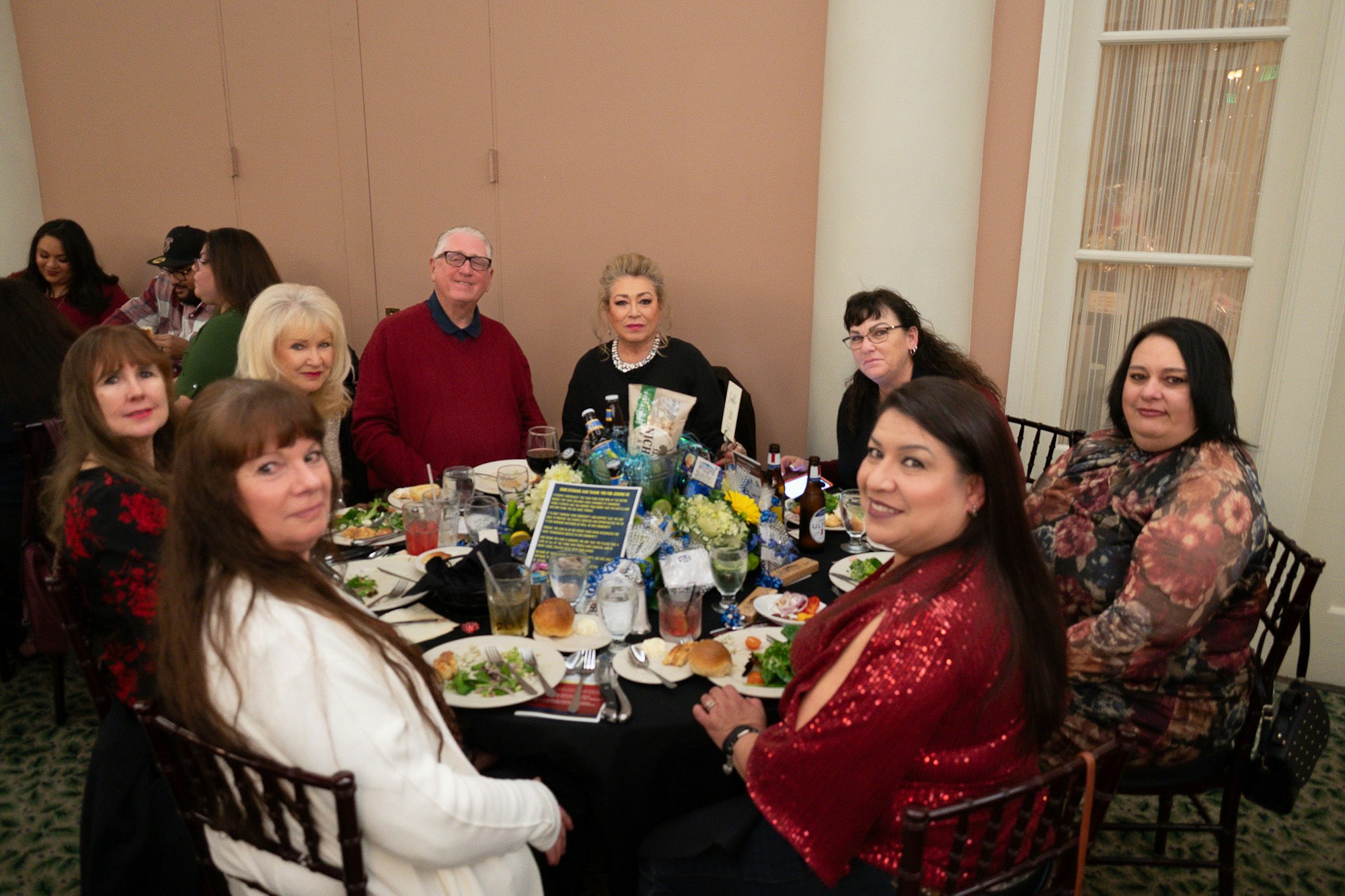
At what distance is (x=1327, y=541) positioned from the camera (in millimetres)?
3195

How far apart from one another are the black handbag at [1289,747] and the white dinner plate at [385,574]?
1.89 metres

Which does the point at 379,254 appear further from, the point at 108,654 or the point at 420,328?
the point at 108,654

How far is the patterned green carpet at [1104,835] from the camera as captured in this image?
2350mm

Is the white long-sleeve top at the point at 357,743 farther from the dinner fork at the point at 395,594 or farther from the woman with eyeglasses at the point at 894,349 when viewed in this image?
the woman with eyeglasses at the point at 894,349

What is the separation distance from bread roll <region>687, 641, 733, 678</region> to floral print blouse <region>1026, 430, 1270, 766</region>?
713 mm

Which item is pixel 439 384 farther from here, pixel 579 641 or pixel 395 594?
pixel 579 641

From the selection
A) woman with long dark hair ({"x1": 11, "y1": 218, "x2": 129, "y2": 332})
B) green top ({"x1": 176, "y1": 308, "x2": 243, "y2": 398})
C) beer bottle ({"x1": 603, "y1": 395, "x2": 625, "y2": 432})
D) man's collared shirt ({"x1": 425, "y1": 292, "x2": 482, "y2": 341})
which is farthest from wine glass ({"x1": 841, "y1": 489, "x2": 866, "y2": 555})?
woman with long dark hair ({"x1": 11, "y1": 218, "x2": 129, "y2": 332})

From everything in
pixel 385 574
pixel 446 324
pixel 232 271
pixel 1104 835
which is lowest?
pixel 1104 835

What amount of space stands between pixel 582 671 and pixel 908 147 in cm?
248

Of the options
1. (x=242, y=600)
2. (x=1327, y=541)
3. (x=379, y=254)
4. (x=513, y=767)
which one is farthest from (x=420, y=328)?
(x=1327, y=541)

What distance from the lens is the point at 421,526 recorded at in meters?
2.29

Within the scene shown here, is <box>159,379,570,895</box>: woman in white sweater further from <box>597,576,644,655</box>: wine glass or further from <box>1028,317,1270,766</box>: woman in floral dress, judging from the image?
<box>1028,317,1270,766</box>: woman in floral dress

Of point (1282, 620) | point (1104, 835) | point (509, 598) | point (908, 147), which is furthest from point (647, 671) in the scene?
point (908, 147)

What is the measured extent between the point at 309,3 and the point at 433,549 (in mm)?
3420
